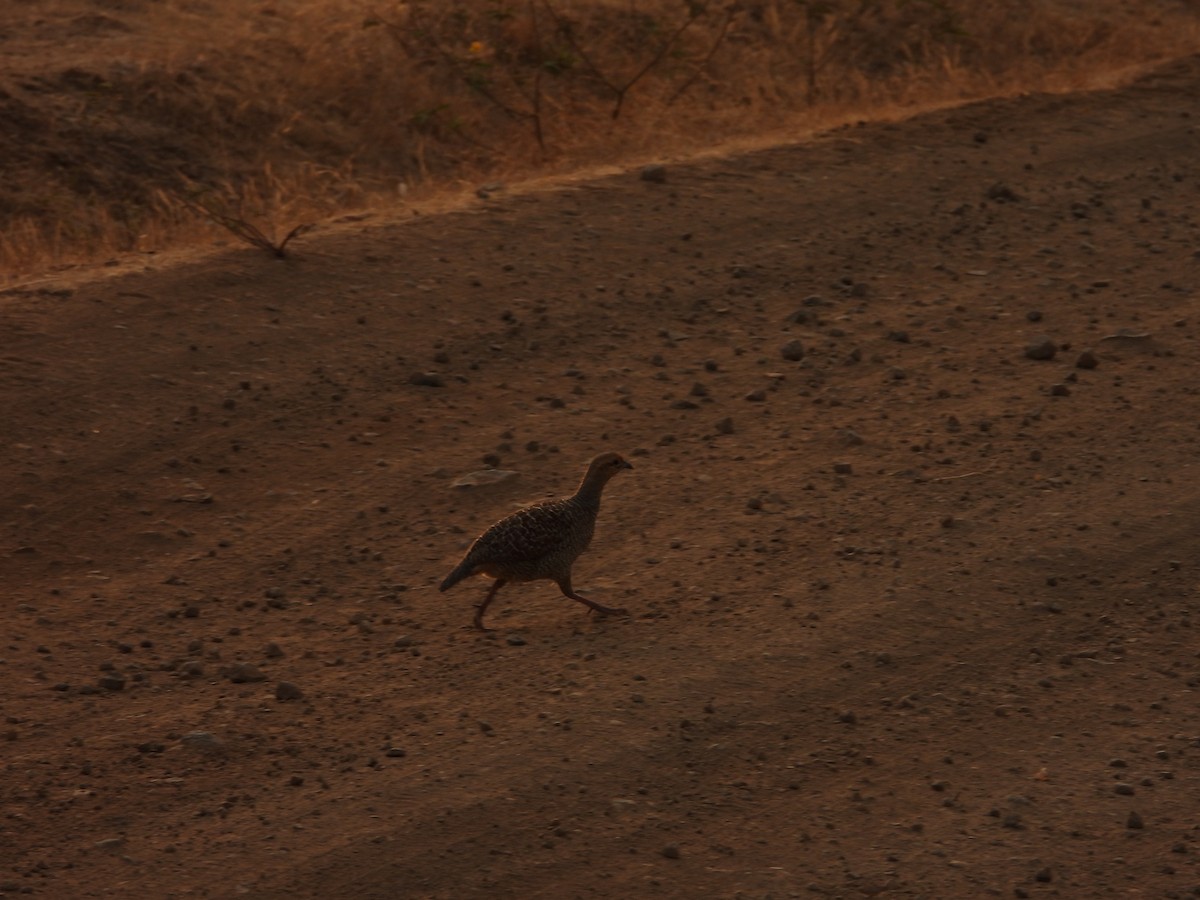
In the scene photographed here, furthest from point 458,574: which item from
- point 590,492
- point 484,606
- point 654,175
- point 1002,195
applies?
point 1002,195

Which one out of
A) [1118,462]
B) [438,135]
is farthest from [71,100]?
[1118,462]

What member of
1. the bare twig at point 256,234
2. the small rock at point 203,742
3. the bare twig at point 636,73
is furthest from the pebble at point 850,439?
the bare twig at point 636,73

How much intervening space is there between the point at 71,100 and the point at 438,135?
2.75 metres

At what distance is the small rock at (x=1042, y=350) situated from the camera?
28.1 feet

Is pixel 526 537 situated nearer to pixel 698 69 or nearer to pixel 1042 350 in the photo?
pixel 1042 350

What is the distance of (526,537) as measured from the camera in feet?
21.1

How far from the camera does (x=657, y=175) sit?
34.0 feet

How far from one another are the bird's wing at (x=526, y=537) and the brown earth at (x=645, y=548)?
1.05 feet

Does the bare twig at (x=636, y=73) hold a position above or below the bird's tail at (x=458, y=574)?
above

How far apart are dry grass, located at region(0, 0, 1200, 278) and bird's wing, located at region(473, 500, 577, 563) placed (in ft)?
15.7

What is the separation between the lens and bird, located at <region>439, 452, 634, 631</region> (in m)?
6.42

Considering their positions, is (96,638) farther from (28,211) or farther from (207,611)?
(28,211)

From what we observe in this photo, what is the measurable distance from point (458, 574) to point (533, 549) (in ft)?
0.95

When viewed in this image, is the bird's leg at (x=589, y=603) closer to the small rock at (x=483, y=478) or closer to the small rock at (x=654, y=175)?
the small rock at (x=483, y=478)
